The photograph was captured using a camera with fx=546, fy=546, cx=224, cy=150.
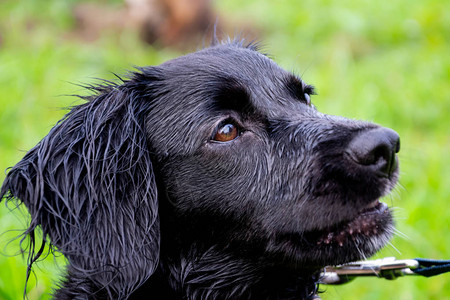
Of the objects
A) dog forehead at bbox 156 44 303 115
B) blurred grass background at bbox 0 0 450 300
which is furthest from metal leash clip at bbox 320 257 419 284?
dog forehead at bbox 156 44 303 115

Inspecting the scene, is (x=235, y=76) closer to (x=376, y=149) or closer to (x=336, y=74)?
(x=376, y=149)

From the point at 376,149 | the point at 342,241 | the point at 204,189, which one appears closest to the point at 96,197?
the point at 204,189

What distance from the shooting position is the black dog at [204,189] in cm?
244

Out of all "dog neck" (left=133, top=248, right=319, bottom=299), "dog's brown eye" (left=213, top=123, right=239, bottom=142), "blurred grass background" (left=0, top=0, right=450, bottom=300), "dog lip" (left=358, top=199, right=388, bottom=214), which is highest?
"blurred grass background" (left=0, top=0, right=450, bottom=300)

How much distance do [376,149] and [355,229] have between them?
376mm

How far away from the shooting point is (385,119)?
6090 mm

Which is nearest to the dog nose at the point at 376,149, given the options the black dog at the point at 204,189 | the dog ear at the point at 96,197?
the black dog at the point at 204,189

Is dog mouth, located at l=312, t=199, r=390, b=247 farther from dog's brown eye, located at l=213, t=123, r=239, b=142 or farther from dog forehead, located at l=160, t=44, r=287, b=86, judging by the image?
dog forehead, located at l=160, t=44, r=287, b=86

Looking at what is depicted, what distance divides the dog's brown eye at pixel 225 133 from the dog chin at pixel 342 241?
1.74 feet

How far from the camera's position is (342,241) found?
8.00 ft

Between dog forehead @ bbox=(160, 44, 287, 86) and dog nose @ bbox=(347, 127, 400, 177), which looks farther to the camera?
dog forehead @ bbox=(160, 44, 287, 86)

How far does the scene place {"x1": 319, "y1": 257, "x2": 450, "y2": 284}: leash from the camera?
8.78 ft

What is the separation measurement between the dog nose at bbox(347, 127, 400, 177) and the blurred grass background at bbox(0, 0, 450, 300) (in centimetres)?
145

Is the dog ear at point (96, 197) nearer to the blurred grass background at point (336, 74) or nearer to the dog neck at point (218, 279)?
the dog neck at point (218, 279)
